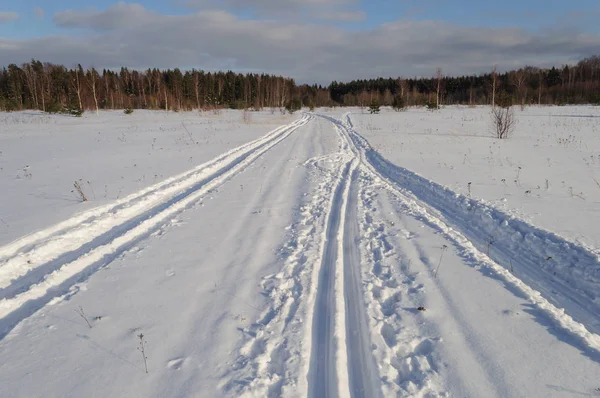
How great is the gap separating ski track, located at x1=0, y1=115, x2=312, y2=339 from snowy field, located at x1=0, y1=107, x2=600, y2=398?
0.10 ft

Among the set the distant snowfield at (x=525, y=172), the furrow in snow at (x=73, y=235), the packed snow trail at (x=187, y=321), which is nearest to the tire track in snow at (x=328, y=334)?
the packed snow trail at (x=187, y=321)

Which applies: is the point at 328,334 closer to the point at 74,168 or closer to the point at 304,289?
the point at 304,289

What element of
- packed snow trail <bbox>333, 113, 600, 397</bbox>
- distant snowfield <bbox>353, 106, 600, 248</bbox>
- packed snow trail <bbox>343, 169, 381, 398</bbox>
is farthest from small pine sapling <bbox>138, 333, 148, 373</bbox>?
distant snowfield <bbox>353, 106, 600, 248</bbox>

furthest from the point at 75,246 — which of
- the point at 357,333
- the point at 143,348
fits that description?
the point at 357,333

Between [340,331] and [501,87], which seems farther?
[501,87]

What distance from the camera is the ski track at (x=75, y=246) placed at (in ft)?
13.8

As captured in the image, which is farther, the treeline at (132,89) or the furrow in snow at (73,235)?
the treeline at (132,89)

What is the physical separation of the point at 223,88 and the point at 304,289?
83.6 metres

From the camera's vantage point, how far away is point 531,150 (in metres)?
14.2

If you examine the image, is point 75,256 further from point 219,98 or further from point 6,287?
point 219,98

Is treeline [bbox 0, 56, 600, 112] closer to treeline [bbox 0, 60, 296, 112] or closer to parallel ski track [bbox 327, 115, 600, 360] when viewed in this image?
treeline [bbox 0, 60, 296, 112]

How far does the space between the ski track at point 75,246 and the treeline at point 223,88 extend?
43073 mm

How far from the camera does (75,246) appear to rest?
5609 mm

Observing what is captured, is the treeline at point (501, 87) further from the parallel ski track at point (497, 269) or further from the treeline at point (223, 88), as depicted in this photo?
the parallel ski track at point (497, 269)
